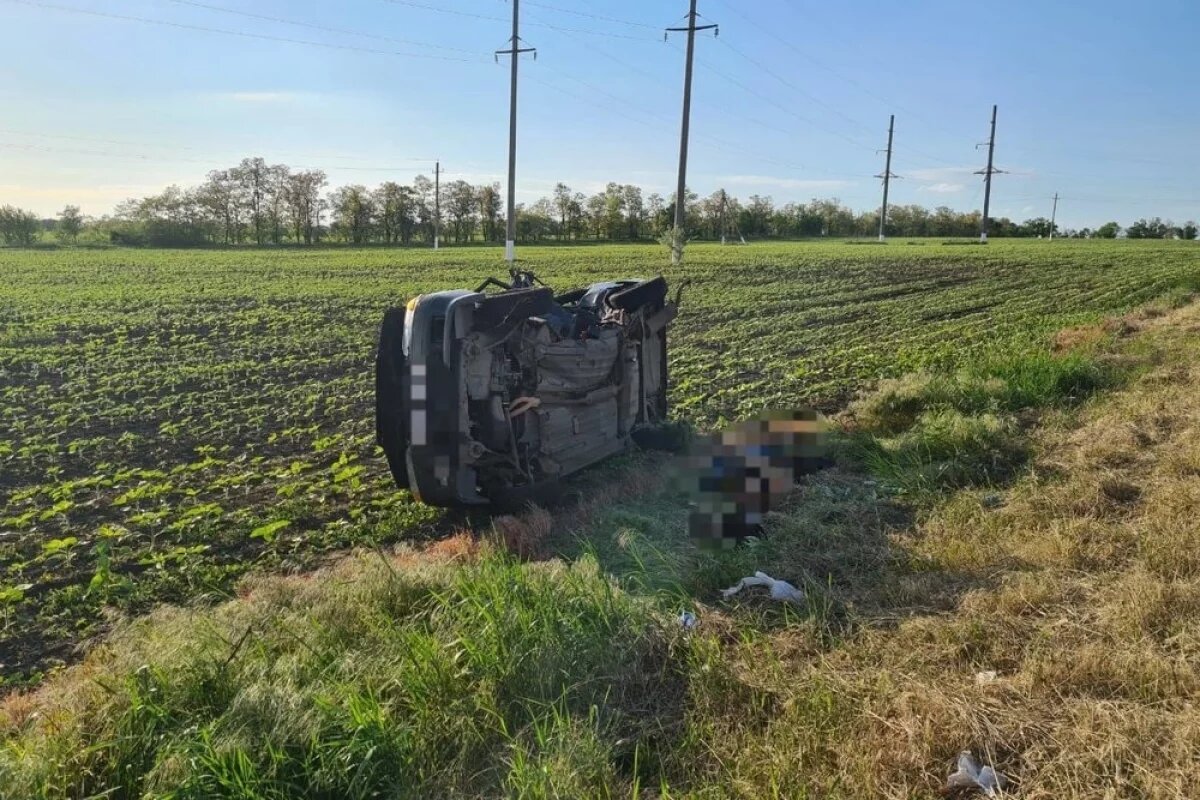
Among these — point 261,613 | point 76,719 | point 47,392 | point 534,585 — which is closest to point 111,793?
point 76,719

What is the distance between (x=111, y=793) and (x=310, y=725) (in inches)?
28.0

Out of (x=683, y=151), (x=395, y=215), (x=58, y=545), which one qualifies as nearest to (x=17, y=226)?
(x=395, y=215)

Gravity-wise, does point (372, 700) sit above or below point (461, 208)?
below

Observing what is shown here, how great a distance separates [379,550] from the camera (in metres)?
5.53

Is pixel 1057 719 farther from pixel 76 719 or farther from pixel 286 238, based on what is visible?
pixel 286 238

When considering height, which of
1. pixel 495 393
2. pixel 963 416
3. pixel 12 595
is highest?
pixel 495 393

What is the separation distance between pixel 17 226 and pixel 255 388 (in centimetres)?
6446

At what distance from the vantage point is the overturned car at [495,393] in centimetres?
536

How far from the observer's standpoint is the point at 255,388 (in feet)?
36.2

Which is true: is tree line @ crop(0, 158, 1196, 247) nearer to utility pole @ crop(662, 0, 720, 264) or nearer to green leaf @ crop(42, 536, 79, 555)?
utility pole @ crop(662, 0, 720, 264)

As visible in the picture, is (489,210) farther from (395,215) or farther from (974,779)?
(974,779)

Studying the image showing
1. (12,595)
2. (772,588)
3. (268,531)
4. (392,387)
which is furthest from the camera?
(268,531)

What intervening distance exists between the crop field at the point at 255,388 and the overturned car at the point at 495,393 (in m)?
0.78

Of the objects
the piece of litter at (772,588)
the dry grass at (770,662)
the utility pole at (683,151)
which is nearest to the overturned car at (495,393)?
the dry grass at (770,662)
